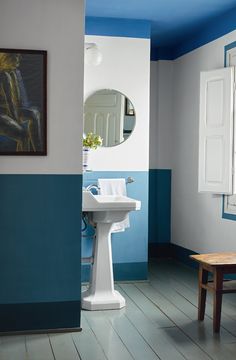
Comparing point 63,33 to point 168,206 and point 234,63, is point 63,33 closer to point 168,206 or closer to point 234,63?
point 234,63

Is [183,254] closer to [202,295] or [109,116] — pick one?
[109,116]

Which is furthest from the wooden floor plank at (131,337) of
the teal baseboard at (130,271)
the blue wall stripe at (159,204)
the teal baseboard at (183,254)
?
the blue wall stripe at (159,204)

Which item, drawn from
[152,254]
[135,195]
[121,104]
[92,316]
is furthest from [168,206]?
[92,316]

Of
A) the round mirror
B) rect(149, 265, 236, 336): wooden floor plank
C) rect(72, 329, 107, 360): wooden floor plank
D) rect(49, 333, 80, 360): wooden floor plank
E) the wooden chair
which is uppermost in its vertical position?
the round mirror

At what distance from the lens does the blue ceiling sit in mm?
5480

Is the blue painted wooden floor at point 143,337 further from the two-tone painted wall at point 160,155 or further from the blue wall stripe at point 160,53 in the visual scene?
the blue wall stripe at point 160,53

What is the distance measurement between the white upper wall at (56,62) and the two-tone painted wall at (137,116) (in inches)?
65.3

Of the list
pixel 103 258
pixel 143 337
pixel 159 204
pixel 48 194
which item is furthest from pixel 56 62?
pixel 159 204

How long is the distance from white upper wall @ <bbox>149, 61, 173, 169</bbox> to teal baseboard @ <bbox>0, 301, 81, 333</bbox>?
3372mm

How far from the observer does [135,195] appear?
241 inches

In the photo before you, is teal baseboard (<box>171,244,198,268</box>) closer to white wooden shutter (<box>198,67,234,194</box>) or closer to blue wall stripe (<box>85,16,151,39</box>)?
white wooden shutter (<box>198,67,234,194</box>)

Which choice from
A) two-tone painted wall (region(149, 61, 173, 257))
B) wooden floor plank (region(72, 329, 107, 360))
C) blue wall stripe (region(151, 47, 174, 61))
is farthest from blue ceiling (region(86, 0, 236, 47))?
wooden floor plank (region(72, 329, 107, 360))

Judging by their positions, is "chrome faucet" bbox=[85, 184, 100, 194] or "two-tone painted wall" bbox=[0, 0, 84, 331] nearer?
"two-tone painted wall" bbox=[0, 0, 84, 331]

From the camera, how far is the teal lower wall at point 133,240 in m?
6.04
